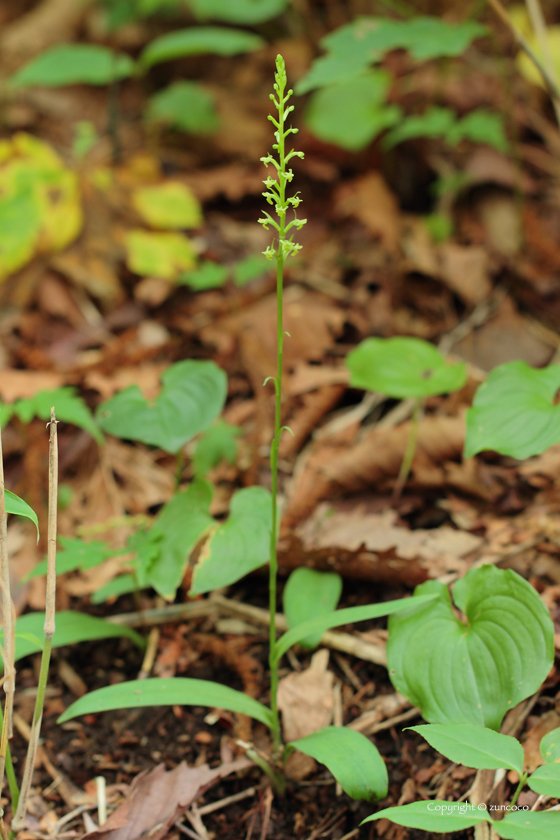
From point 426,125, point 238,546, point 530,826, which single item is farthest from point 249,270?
point 530,826

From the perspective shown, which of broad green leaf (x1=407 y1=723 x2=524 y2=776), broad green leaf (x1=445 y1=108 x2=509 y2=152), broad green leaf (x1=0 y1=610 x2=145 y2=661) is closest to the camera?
broad green leaf (x1=407 y1=723 x2=524 y2=776)

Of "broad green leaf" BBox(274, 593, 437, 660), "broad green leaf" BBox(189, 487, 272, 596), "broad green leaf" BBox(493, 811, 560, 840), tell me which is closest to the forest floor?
"broad green leaf" BBox(189, 487, 272, 596)

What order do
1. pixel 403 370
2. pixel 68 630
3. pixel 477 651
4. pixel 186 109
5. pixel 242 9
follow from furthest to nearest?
pixel 186 109, pixel 242 9, pixel 403 370, pixel 68 630, pixel 477 651

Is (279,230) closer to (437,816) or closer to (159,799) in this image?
(437,816)

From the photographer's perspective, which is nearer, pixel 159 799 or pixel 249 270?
pixel 159 799

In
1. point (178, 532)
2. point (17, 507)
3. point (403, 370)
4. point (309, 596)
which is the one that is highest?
point (17, 507)

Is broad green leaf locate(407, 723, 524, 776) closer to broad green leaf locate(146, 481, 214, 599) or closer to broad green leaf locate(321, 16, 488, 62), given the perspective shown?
broad green leaf locate(146, 481, 214, 599)
